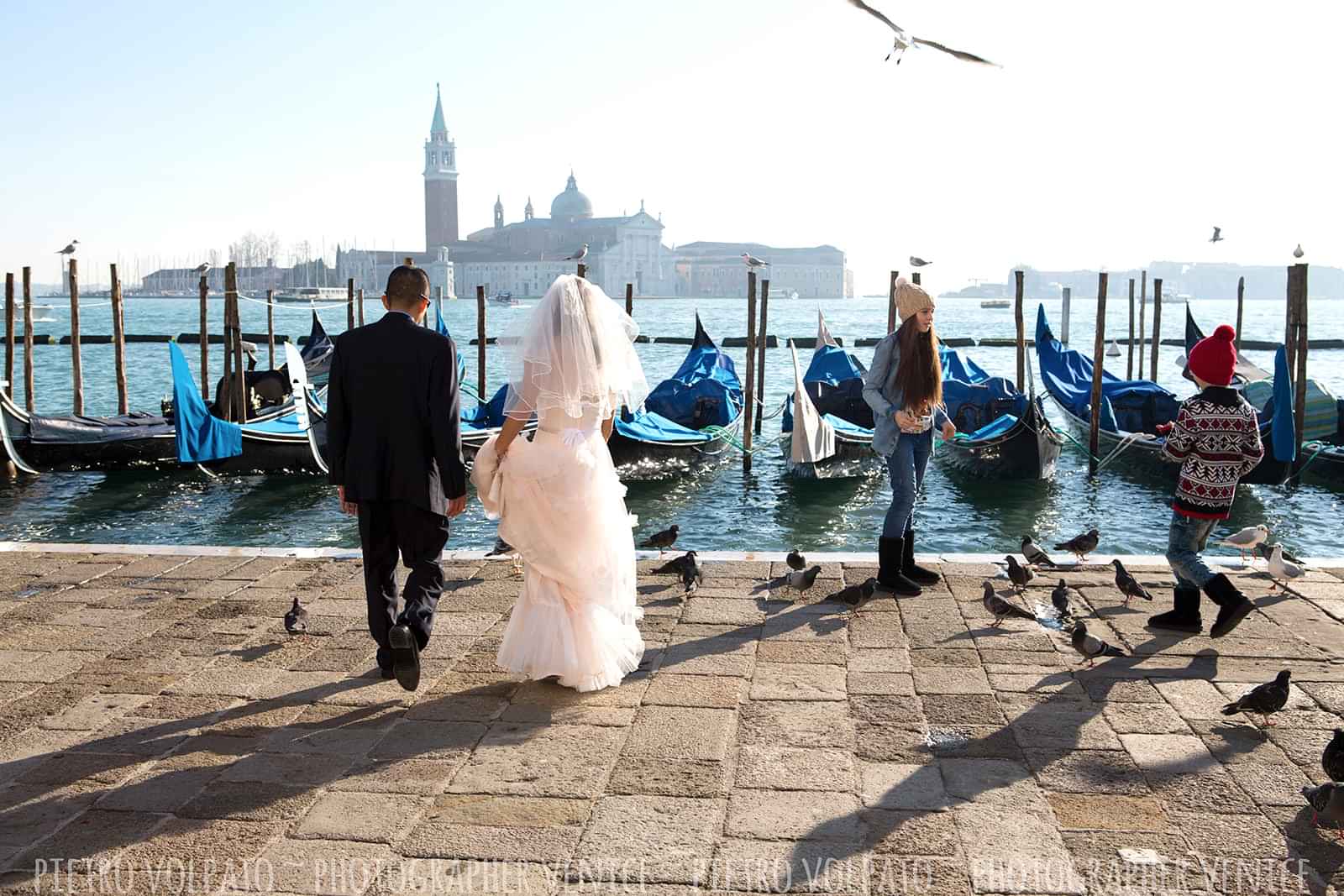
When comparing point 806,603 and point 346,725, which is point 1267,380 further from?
point 346,725

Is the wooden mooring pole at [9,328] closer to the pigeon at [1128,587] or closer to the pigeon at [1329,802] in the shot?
the pigeon at [1128,587]

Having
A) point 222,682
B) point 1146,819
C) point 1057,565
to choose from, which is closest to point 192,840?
point 222,682

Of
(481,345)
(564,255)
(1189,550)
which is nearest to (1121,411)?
(481,345)

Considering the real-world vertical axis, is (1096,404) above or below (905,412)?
below

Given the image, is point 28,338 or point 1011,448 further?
point 28,338

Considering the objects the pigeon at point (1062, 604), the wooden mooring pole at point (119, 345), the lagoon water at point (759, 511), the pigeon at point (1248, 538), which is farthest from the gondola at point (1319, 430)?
the wooden mooring pole at point (119, 345)

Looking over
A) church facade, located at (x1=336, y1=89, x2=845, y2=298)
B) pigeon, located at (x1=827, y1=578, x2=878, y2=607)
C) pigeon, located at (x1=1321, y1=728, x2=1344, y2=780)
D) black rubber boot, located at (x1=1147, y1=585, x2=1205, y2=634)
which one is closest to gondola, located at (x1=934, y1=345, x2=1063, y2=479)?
pigeon, located at (x1=827, y1=578, x2=878, y2=607)

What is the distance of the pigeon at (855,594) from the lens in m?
3.40

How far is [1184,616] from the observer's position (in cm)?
321

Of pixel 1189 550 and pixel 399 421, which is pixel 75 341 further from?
pixel 1189 550

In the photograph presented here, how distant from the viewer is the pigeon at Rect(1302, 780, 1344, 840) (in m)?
1.94

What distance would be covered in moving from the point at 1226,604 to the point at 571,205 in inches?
4081

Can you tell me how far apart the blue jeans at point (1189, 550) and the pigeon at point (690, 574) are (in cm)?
140

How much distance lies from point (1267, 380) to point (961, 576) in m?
7.64
